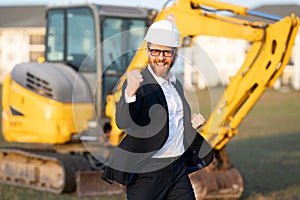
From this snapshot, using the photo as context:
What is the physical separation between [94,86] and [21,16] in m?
75.5

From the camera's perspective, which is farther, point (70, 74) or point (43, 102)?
point (70, 74)

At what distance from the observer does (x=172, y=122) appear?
17.7 ft

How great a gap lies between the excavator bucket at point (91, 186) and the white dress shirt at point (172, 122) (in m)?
5.78

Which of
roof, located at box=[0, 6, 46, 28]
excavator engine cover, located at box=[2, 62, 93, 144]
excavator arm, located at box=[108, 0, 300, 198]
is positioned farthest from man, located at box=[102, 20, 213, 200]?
roof, located at box=[0, 6, 46, 28]

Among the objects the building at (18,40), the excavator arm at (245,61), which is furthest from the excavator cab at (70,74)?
the building at (18,40)

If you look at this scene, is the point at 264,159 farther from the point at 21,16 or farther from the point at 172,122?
the point at 21,16

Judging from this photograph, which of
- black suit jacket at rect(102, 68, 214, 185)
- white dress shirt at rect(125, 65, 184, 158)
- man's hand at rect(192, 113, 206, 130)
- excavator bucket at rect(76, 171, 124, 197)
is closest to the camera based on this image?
black suit jacket at rect(102, 68, 214, 185)

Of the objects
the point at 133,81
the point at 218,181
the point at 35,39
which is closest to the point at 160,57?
the point at 133,81

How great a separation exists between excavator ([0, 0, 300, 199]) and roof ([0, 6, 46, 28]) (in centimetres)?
6715

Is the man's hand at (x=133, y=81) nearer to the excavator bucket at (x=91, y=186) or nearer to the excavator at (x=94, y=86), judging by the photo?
the excavator at (x=94, y=86)

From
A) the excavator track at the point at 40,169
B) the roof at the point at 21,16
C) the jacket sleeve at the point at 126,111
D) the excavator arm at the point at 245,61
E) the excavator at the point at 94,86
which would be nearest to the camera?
the jacket sleeve at the point at 126,111

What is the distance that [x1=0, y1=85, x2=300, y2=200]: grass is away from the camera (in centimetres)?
1122

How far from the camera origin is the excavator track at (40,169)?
11.5 m

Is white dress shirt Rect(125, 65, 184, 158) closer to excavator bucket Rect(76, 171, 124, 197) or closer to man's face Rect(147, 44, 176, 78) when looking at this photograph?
man's face Rect(147, 44, 176, 78)
